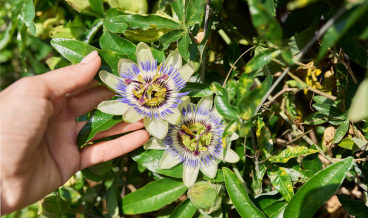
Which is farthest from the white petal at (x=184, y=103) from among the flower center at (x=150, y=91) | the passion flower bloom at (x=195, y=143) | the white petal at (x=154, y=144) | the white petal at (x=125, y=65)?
the white petal at (x=125, y=65)

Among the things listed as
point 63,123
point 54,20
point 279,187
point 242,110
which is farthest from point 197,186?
point 54,20

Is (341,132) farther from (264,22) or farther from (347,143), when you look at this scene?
(264,22)

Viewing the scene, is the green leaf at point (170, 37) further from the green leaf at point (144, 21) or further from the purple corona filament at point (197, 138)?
the purple corona filament at point (197, 138)

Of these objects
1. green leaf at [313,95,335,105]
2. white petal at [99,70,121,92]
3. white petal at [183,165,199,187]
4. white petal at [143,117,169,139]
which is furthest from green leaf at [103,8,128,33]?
green leaf at [313,95,335,105]

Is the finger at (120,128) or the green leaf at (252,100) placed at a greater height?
the green leaf at (252,100)

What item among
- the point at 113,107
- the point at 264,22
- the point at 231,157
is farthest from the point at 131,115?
the point at 264,22
